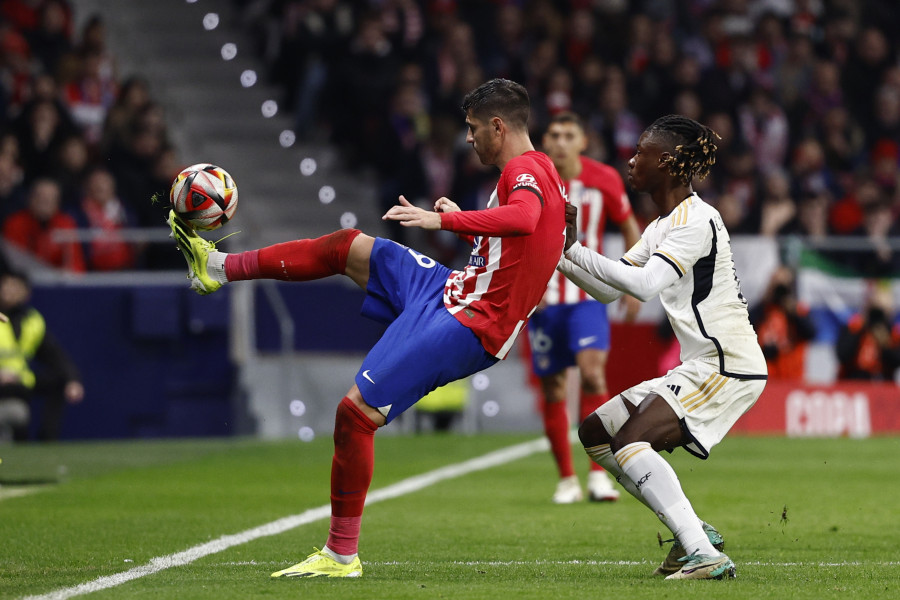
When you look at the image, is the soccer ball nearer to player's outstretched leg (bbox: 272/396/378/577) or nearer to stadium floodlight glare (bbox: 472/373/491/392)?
player's outstretched leg (bbox: 272/396/378/577)

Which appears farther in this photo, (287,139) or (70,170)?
(287,139)

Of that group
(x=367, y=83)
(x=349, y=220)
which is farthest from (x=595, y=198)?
(x=367, y=83)

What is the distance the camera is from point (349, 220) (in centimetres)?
1720

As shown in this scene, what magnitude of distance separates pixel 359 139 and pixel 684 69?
4.09 m

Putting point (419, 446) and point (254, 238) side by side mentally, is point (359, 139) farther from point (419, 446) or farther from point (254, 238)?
point (419, 446)

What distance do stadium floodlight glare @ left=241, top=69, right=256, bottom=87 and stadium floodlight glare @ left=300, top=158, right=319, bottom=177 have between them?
1.54 meters

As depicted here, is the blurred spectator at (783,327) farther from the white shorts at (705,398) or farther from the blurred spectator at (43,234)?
the white shorts at (705,398)

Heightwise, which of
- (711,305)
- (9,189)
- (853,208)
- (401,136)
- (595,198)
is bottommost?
(711,305)

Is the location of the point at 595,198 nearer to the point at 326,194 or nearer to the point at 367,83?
the point at 367,83

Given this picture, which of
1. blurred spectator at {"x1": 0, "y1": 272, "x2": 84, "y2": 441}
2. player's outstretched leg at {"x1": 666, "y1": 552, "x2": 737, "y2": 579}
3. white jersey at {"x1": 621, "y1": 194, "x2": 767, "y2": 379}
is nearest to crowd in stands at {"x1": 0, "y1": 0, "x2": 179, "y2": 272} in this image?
blurred spectator at {"x1": 0, "y1": 272, "x2": 84, "y2": 441}

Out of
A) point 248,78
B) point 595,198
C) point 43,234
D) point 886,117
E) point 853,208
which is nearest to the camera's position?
point 595,198

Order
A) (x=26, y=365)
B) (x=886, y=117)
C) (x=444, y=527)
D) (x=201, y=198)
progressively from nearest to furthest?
(x=201, y=198) → (x=444, y=527) → (x=26, y=365) → (x=886, y=117)

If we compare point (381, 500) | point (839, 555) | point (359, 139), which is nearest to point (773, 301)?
point (359, 139)

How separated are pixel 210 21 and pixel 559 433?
1252cm
